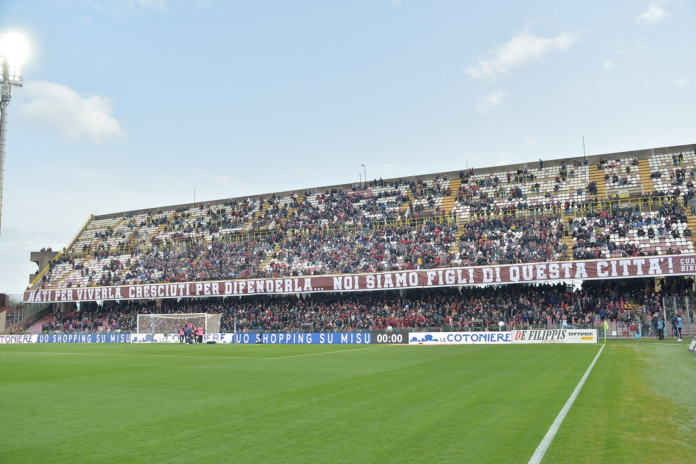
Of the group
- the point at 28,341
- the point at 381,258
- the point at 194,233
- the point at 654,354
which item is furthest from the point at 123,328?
the point at 654,354

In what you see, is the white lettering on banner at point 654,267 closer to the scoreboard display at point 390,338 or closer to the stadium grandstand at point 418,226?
the stadium grandstand at point 418,226

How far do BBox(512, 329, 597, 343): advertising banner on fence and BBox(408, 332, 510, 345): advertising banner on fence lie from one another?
80 centimetres

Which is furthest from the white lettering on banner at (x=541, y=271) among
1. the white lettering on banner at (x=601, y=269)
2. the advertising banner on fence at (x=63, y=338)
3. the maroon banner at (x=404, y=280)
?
the advertising banner on fence at (x=63, y=338)

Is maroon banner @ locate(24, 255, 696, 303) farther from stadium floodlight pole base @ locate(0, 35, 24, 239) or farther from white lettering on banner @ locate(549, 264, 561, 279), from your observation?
stadium floodlight pole base @ locate(0, 35, 24, 239)

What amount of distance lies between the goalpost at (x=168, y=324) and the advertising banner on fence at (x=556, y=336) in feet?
83.1

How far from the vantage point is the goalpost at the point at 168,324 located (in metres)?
48.3

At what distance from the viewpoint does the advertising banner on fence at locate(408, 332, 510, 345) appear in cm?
3653

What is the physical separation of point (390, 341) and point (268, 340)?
10095mm

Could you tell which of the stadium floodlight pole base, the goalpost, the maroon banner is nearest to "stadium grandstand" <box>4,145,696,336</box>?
the maroon banner

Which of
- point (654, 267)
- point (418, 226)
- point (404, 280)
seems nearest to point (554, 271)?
point (654, 267)

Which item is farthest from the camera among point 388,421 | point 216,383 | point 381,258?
point 381,258

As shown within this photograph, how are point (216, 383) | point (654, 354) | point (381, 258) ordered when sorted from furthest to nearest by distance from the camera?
1. point (381, 258)
2. point (654, 354)
3. point (216, 383)

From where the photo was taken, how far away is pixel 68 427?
31.4ft

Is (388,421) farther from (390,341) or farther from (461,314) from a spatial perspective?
(461,314)
